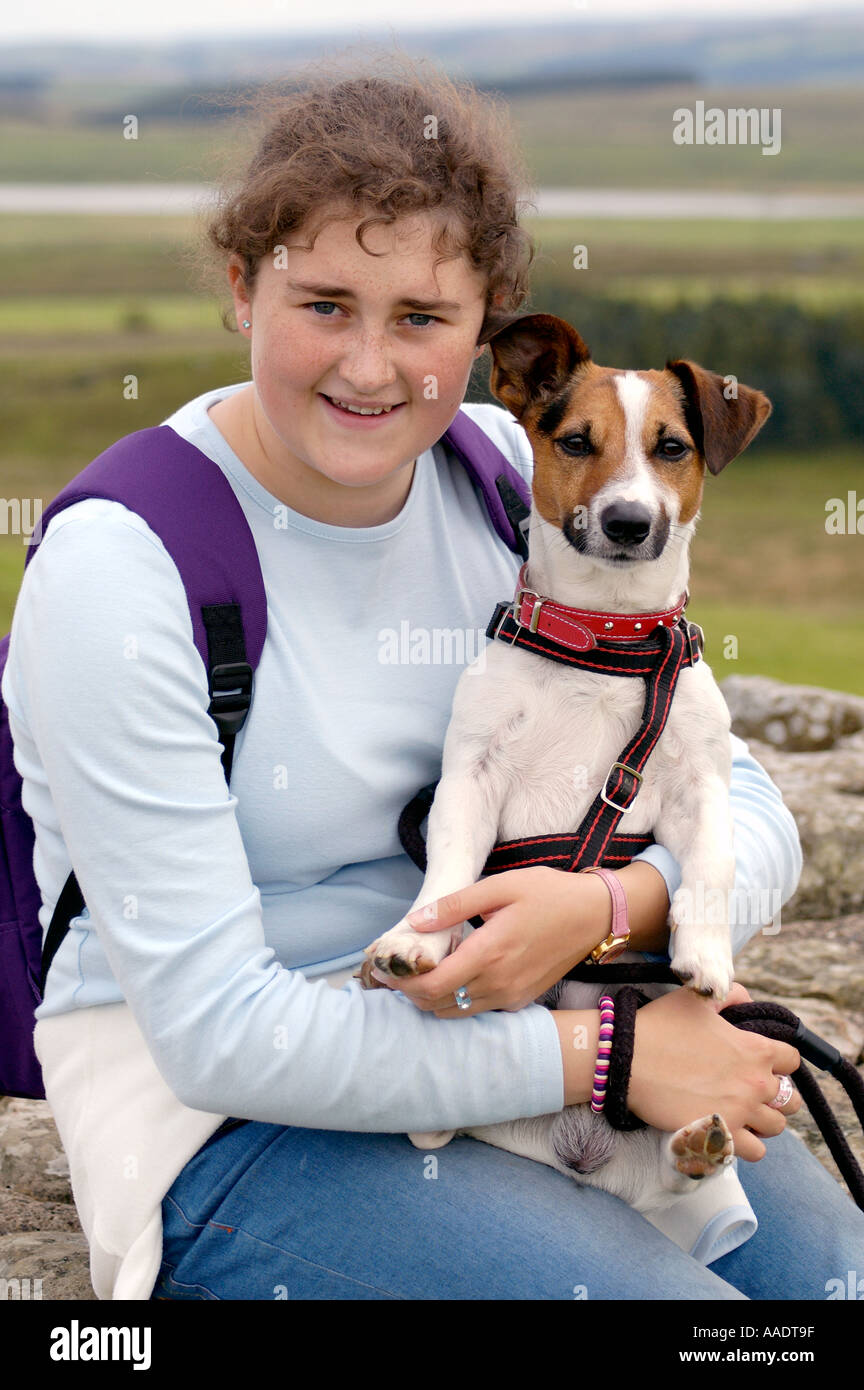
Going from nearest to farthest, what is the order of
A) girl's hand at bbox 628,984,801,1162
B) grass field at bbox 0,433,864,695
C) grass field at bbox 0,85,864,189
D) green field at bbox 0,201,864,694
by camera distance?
girl's hand at bbox 628,984,801,1162, grass field at bbox 0,433,864,695, green field at bbox 0,201,864,694, grass field at bbox 0,85,864,189

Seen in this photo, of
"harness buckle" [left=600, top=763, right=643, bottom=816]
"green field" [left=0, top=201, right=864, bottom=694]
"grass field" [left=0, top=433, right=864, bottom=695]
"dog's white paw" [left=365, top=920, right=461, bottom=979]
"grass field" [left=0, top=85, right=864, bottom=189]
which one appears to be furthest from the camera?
"grass field" [left=0, top=85, right=864, bottom=189]

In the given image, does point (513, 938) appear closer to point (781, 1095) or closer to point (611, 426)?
point (781, 1095)

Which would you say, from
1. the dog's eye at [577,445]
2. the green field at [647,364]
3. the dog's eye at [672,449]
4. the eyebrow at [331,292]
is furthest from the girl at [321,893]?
the green field at [647,364]

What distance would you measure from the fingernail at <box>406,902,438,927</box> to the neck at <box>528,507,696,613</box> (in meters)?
0.67

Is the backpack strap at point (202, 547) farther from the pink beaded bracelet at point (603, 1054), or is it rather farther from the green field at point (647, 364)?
the green field at point (647, 364)

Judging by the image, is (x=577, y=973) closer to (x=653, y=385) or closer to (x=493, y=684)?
(x=493, y=684)

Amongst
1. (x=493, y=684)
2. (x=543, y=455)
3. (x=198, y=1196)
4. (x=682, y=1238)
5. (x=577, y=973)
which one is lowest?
(x=682, y=1238)

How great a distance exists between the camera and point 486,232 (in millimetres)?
1994

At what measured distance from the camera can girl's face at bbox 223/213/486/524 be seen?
187 centimetres

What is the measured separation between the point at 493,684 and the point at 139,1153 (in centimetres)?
95

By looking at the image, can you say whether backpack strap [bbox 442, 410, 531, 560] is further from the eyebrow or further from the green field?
the green field

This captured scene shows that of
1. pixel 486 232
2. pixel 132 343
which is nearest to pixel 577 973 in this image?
pixel 486 232

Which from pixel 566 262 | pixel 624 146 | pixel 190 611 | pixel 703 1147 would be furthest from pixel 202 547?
pixel 624 146

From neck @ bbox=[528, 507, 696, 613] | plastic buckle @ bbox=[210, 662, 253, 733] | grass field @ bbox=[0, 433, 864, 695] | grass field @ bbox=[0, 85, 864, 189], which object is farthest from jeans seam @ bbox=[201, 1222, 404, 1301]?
grass field @ bbox=[0, 85, 864, 189]
